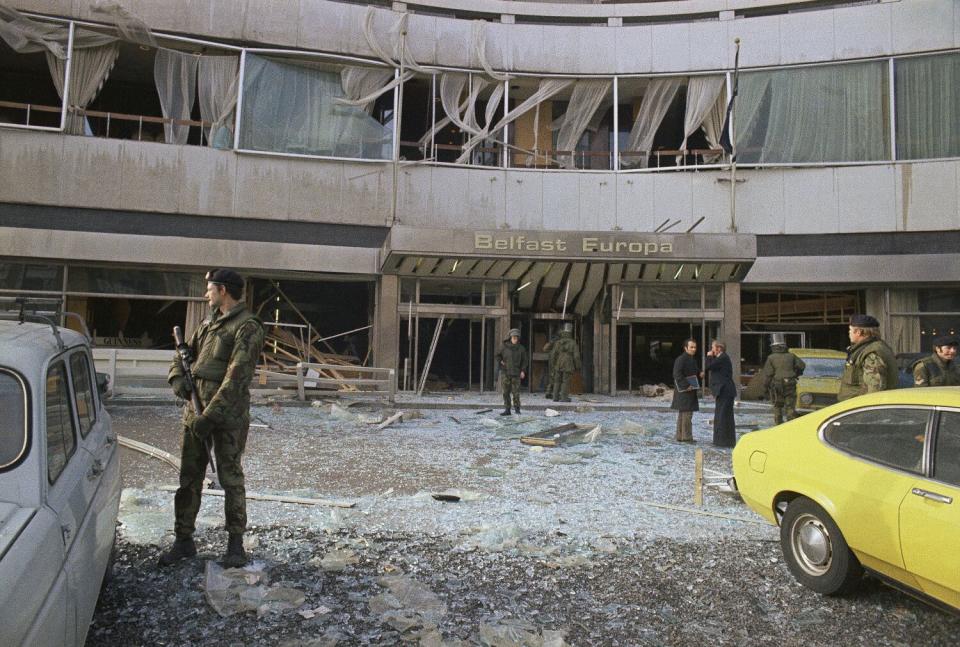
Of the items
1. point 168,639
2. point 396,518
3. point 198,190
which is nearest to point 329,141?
point 198,190

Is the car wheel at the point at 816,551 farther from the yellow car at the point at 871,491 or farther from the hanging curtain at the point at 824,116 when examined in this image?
the hanging curtain at the point at 824,116

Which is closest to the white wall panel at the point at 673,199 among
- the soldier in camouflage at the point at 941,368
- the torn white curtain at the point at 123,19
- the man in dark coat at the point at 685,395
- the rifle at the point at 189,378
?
the man in dark coat at the point at 685,395

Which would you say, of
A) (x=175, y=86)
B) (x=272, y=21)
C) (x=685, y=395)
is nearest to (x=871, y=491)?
(x=685, y=395)

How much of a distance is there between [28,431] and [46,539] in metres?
0.54

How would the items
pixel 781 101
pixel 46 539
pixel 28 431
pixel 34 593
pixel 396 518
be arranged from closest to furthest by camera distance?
pixel 34 593, pixel 46 539, pixel 28 431, pixel 396 518, pixel 781 101

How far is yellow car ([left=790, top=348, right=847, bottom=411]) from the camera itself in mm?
11009

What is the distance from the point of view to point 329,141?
16.9 m

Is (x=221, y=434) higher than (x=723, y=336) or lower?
lower

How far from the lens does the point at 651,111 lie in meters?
17.5

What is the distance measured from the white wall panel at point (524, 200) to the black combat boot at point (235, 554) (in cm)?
1395

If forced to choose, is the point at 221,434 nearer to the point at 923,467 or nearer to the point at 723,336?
the point at 923,467

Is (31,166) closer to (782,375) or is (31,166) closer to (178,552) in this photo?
(178,552)

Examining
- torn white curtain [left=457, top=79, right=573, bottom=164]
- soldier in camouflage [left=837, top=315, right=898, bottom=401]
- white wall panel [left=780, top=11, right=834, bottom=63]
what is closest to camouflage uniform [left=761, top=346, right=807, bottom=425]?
soldier in camouflage [left=837, top=315, right=898, bottom=401]

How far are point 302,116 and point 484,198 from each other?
5.72 metres
